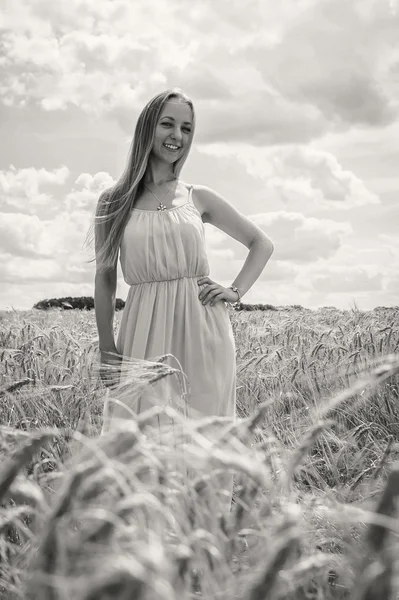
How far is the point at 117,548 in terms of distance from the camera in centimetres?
75

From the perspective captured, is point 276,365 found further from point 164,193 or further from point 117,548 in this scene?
point 117,548

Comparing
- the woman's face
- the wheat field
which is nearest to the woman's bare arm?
the woman's face

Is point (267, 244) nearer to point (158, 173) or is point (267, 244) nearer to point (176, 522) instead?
point (158, 173)

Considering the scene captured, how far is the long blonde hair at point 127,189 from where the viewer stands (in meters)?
2.89

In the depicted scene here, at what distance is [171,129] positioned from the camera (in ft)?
9.43

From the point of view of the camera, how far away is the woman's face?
2.87 m

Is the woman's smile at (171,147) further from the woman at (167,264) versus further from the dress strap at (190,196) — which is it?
the dress strap at (190,196)

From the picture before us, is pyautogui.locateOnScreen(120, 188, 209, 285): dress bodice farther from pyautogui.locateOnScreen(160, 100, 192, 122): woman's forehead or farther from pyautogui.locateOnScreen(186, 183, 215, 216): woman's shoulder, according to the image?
pyautogui.locateOnScreen(160, 100, 192, 122): woman's forehead

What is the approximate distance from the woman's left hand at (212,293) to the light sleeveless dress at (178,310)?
0.03 metres

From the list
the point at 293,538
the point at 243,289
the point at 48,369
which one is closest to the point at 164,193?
the point at 243,289

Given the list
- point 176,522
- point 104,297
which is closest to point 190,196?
point 104,297

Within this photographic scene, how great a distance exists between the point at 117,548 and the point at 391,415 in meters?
3.33

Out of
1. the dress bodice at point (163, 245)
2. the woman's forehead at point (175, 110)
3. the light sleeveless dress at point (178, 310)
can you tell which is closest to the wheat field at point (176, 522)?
the light sleeveless dress at point (178, 310)

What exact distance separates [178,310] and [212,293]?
0.17m
